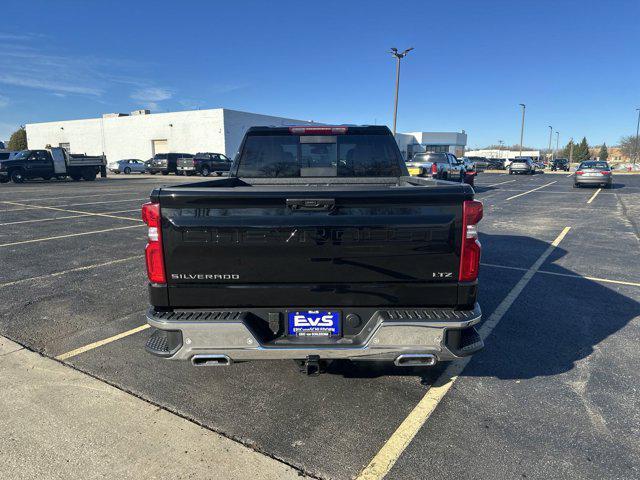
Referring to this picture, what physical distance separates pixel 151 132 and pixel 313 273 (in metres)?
51.4

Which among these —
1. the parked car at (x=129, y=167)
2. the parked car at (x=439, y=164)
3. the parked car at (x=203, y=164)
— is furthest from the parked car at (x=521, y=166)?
the parked car at (x=129, y=167)

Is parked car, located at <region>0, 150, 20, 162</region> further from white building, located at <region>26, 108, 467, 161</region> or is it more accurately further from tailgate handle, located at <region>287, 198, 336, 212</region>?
tailgate handle, located at <region>287, 198, 336, 212</region>

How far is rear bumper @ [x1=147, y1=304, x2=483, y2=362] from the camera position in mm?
2697

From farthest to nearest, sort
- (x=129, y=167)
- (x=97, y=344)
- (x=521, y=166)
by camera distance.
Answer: (x=521, y=166) → (x=129, y=167) → (x=97, y=344)

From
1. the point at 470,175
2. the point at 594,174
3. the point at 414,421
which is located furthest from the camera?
the point at 594,174

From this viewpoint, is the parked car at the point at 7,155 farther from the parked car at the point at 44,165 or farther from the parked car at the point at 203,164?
the parked car at the point at 203,164

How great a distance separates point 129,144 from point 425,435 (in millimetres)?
54737

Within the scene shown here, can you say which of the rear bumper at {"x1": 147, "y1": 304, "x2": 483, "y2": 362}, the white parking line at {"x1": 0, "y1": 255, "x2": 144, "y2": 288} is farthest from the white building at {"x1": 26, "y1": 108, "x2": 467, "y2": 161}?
the rear bumper at {"x1": 147, "y1": 304, "x2": 483, "y2": 362}

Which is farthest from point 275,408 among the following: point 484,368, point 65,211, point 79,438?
point 65,211

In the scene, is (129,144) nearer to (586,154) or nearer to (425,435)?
(425,435)

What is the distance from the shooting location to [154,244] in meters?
2.69

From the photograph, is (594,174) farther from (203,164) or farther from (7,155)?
(7,155)

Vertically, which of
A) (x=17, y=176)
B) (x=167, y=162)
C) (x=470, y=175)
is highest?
(x=167, y=162)

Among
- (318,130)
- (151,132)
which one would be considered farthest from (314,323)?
(151,132)
